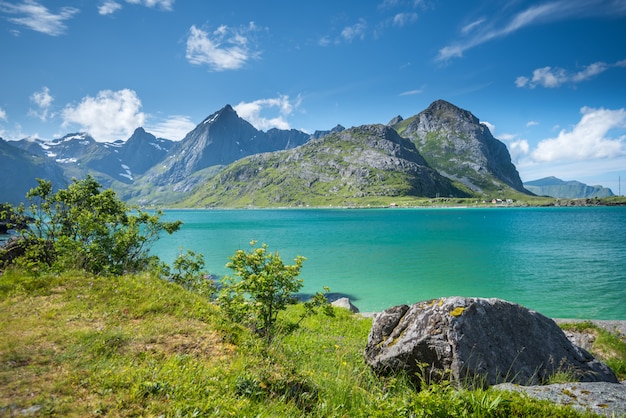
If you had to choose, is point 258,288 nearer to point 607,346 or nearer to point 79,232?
point 79,232

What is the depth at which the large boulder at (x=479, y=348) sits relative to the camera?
9.41 meters

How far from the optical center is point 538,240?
287ft

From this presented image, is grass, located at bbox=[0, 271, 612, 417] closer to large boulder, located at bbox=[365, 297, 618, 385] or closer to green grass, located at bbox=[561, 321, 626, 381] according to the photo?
large boulder, located at bbox=[365, 297, 618, 385]

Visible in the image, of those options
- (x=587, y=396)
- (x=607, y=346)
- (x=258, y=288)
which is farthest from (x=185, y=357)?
(x=607, y=346)

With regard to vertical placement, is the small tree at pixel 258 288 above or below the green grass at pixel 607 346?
above

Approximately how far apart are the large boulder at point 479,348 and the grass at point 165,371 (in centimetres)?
95

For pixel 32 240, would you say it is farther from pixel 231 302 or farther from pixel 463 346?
pixel 463 346

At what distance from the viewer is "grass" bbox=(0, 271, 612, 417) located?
19.2 feet

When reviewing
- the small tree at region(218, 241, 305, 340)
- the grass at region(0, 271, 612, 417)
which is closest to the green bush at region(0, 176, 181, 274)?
the grass at region(0, 271, 612, 417)

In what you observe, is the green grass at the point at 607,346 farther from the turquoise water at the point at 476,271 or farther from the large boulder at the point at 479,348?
the turquoise water at the point at 476,271

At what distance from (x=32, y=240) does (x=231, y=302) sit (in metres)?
18.2

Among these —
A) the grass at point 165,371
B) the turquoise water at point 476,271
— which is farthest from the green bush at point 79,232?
the grass at point 165,371

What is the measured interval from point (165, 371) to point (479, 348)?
8.76 meters

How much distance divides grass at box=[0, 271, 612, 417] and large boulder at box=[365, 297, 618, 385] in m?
0.95
